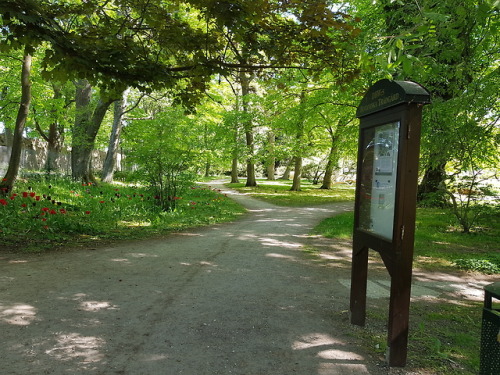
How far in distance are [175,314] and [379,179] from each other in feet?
8.55

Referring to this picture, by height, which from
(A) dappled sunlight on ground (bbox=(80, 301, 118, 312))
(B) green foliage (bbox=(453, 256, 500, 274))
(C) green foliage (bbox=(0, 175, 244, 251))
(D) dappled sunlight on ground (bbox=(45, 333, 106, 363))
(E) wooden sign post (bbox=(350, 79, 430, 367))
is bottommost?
(D) dappled sunlight on ground (bbox=(45, 333, 106, 363))

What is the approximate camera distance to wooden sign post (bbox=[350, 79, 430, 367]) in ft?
9.66

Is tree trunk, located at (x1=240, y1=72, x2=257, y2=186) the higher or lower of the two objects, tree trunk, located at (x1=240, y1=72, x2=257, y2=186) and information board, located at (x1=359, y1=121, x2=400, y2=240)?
the higher

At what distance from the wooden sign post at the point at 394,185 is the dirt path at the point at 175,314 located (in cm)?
66

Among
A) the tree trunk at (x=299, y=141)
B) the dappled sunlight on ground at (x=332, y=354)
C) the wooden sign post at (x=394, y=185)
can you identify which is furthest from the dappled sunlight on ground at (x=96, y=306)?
the tree trunk at (x=299, y=141)

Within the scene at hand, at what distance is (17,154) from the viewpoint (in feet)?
30.0

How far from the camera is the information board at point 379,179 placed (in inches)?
125

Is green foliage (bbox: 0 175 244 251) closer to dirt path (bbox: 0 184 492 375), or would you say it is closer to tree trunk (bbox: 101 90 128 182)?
dirt path (bbox: 0 184 492 375)

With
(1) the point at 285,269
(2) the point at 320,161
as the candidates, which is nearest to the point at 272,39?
(1) the point at 285,269

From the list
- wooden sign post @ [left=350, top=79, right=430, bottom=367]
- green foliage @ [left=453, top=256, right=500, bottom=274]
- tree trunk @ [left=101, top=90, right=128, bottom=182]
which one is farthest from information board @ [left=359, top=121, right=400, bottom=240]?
tree trunk @ [left=101, top=90, right=128, bottom=182]

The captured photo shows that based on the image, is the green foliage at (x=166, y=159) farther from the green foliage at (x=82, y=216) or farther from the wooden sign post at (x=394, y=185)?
the wooden sign post at (x=394, y=185)

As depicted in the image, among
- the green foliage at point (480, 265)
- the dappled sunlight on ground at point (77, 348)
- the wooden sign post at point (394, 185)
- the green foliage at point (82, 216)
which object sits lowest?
the dappled sunlight on ground at point (77, 348)

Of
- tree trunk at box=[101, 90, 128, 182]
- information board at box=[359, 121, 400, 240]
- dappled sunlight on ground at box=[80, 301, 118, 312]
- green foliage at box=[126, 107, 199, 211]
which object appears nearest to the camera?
information board at box=[359, 121, 400, 240]

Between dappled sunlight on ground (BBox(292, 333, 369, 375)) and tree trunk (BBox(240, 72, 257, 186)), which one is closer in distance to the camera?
dappled sunlight on ground (BBox(292, 333, 369, 375))
